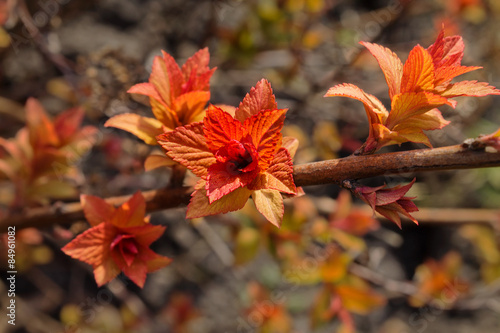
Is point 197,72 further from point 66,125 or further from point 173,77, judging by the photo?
point 66,125

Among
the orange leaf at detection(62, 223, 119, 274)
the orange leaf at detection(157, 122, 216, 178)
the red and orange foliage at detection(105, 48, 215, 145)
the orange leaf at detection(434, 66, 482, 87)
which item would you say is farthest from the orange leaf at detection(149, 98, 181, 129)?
the orange leaf at detection(434, 66, 482, 87)

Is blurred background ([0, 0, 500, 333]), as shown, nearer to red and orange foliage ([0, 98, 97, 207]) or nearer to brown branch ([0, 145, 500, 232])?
red and orange foliage ([0, 98, 97, 207])

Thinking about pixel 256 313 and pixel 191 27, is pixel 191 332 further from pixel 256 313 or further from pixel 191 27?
pixel 191 27

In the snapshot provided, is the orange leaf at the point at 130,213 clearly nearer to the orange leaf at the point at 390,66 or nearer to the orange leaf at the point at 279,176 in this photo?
the orange leaf at the point at 279,176

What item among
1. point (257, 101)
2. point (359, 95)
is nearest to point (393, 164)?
point (359, 95)

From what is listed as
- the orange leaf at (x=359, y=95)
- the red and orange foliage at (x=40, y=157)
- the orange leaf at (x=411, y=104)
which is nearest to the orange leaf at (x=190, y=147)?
the orange leaf at (x=359, y=95)

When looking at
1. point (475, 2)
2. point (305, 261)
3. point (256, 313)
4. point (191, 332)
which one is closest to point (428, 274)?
point (305, 261)
